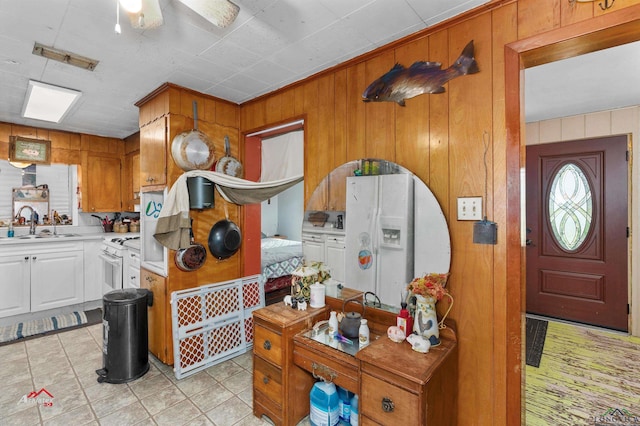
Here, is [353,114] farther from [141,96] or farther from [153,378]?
[153,378]

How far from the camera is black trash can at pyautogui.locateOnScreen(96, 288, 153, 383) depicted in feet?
7.90

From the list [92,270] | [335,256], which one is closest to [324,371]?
[335,256]

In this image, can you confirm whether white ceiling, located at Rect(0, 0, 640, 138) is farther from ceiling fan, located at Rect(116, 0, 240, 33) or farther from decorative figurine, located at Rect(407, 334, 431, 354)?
decorative figurine, located at Rect(407, 334, 431, 354)

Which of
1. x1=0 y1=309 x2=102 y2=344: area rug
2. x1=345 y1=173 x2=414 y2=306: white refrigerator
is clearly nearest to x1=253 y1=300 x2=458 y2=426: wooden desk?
x1=345 y1=173 x2=414 y2=306: white refrigerator

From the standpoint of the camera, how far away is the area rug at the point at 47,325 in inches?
129

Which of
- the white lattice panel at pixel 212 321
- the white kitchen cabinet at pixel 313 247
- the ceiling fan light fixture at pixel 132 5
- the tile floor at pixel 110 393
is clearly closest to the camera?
the ceiling fan light fixture at pixel 132 5

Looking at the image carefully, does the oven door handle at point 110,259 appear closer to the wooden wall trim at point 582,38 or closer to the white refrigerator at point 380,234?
the white refrigerator at point 380,234

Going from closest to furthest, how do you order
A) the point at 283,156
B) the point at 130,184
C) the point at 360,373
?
the point at 360,373
the point at 283,156
the point at 130,184

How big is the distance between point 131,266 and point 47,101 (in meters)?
1.83

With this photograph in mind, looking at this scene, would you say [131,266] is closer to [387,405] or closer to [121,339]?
[121,339]

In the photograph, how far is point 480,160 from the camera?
1.63 meters

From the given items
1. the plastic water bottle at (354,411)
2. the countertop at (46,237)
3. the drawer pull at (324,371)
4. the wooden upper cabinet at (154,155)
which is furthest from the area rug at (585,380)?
the countertop at (46,237)

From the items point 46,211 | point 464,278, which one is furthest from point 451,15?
point 46,211

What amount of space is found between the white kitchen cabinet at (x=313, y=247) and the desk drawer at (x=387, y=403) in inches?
40.8
